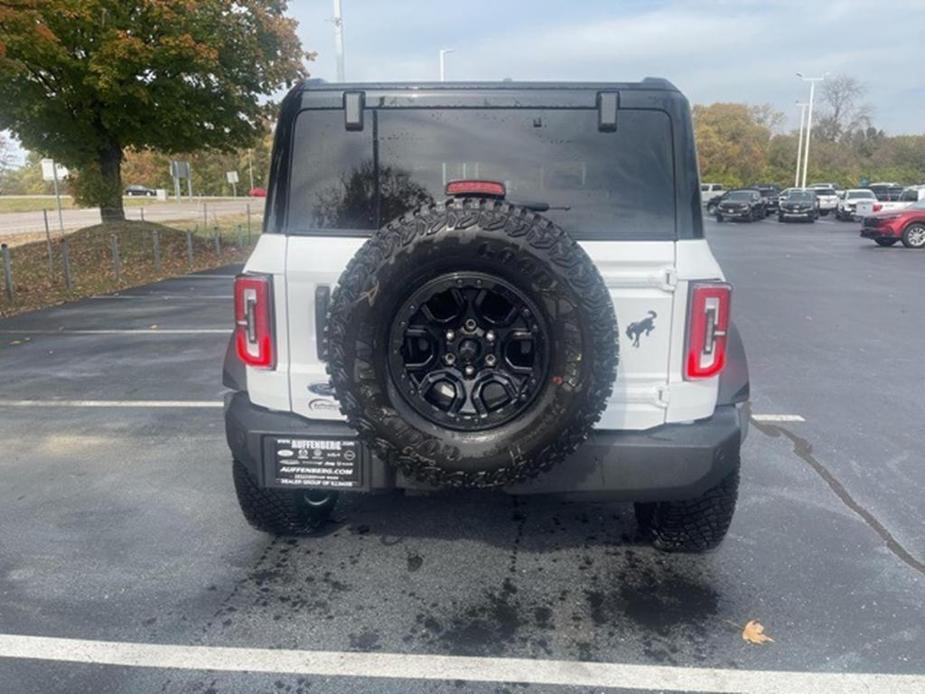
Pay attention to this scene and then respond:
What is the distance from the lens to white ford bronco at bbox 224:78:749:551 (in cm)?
255

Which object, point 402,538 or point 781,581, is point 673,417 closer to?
point 781,581

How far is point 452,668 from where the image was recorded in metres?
2.62

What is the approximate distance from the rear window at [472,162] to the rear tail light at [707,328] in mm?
450

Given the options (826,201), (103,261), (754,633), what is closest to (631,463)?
(754,633)

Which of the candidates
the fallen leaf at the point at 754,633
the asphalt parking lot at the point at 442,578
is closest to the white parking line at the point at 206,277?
the asphalt parking lot at the point at 442,578

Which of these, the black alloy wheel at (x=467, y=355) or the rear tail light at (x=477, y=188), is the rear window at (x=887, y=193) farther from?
the black alloy wheel at (x=467, y=355)

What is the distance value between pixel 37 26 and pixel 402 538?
34.4 ft

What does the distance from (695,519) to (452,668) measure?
133 cm

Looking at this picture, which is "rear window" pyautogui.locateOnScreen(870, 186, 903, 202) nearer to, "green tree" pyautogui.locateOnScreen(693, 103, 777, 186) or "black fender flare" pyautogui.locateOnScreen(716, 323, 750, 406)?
"green tree" pyautogui.locateOnScreen(693, 103, 777, 186)

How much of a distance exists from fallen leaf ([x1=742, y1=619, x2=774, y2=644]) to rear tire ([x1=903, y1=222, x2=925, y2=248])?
2154 cm

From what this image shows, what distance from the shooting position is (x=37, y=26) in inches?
409

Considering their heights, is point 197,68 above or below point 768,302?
above

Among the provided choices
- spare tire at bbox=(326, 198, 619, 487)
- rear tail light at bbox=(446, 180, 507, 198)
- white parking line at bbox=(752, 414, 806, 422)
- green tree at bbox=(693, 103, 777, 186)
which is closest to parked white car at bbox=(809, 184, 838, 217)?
green tree at bbox=(693, 103, 777, 186)

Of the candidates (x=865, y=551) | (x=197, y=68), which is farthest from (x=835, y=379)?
(x=197, y=68)
